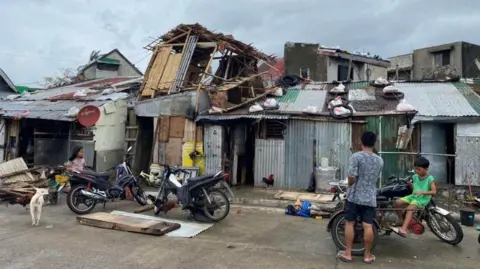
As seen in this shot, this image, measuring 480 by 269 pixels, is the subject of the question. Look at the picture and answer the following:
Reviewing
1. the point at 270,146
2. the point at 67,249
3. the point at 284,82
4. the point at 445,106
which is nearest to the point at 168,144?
the point at 270,146

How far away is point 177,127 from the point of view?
1250 centimetres

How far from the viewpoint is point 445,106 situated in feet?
37.6

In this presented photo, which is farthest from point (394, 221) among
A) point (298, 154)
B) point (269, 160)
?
point (269, 160)

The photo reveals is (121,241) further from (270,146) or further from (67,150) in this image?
(67,150)

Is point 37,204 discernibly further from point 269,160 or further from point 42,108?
point 42,108

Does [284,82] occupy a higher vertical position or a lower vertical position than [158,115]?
higher

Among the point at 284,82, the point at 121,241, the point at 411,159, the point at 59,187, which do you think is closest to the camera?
the point at 121,241

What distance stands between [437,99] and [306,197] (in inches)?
221

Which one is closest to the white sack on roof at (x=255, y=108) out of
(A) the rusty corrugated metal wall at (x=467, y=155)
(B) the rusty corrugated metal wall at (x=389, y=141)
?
(B) the rusty corrugated metal wall at (x=389, y=141)

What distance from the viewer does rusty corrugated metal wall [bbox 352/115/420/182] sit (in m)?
10.9

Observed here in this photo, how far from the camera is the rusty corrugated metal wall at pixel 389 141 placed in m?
10.9

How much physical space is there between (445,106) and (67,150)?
505 inches

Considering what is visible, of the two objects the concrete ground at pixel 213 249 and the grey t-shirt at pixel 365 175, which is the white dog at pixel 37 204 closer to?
the concrete ground at pixel 213 249

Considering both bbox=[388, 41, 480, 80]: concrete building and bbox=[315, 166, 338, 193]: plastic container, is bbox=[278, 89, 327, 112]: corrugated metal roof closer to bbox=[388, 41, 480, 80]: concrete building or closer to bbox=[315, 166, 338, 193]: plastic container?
bbox=[315, 166, 338, 193]: plastic container
